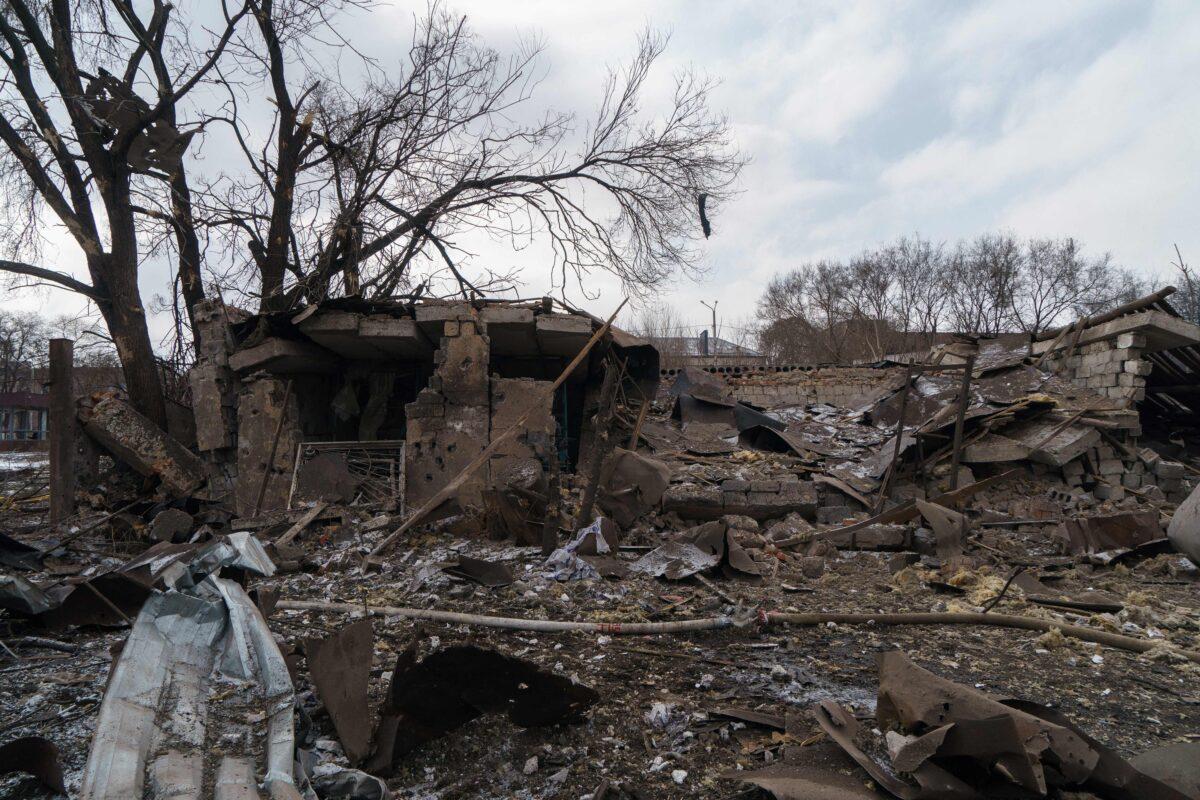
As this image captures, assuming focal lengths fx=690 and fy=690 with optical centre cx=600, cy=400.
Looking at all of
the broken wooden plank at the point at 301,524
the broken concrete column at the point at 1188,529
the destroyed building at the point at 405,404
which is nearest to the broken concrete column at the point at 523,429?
the destroyed building at the point at 405,404

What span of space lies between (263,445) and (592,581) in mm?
5172

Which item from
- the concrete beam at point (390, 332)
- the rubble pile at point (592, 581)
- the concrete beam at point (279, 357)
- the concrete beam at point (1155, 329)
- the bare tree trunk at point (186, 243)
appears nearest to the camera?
the rubble pile at point (592, 581)

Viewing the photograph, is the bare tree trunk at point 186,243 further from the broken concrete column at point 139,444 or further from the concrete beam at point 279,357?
the concrete beam at point 279,357

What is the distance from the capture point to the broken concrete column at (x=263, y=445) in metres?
8.47

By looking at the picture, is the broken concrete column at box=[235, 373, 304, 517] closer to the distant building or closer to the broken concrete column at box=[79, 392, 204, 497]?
the broken concrete column at box=[79, 392, 204, 497]

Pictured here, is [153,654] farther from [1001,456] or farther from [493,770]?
[1001,456]

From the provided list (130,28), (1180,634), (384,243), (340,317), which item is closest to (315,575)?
(340,317)

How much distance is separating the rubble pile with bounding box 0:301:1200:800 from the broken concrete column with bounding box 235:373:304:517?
5cm

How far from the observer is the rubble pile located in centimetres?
240

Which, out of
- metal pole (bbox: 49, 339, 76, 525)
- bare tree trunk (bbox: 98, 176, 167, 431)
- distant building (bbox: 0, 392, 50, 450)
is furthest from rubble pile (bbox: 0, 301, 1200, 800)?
distant building (bbox: 0, 392, 50, 450)

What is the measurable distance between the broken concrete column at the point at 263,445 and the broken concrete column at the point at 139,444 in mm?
966

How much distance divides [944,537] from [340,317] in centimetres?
690

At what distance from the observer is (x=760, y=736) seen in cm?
282

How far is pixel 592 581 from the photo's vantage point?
546 cm
